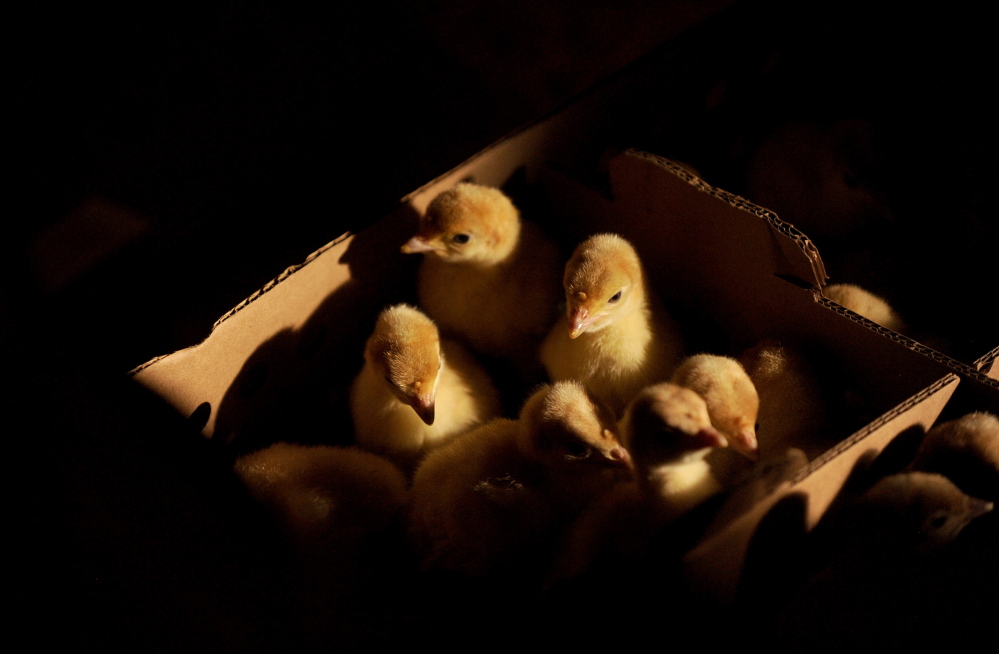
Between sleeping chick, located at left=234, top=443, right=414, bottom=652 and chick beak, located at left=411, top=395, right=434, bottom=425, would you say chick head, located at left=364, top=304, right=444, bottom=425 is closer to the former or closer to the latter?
chick beak, located at left=411, top=395, right=434, bottom=425

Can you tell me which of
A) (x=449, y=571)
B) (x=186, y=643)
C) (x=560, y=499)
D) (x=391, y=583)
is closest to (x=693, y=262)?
(x=560, y=499)

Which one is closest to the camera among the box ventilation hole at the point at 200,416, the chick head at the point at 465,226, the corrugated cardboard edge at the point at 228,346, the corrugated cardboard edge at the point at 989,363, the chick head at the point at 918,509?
the chick head at the point at 918,509

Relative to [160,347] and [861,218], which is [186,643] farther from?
[861,218]

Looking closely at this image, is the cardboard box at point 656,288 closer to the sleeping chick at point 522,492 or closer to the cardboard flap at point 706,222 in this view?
the cardboard flap at point 706,222

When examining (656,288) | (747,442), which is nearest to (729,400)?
(747,442)

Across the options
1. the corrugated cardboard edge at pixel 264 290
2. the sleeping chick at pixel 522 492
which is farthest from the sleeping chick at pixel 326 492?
the corrugated cardboard edge at pixel 264 290

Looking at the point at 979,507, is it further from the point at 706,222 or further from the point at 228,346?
the point at 228,346

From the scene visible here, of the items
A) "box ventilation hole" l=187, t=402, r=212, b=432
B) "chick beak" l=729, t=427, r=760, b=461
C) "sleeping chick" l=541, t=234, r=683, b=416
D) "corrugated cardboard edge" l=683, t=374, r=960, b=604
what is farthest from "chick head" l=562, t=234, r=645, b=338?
"box ventilation hole" l=187, t=402, r=212, b=432
